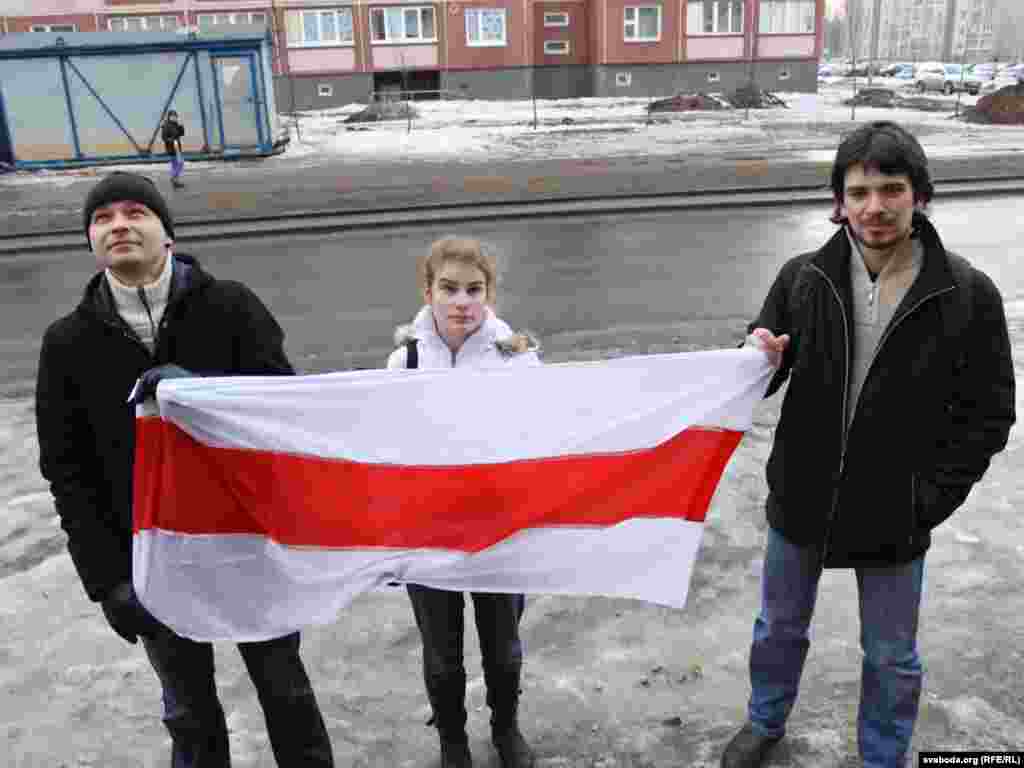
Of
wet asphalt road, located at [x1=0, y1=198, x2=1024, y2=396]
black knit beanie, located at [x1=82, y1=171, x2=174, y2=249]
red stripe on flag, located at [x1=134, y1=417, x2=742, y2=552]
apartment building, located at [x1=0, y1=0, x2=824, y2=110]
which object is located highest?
apartment building, located at [x1=0, y1=0, x2=824, y2=110]

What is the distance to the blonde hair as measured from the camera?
2.96 metres

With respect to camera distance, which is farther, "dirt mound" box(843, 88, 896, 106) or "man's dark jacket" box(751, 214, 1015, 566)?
"dirt mound" box(843, 88, 896, 106)

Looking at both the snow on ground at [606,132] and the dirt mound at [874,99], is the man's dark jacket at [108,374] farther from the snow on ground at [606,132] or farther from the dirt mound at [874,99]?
the dirt mound at [874,99]

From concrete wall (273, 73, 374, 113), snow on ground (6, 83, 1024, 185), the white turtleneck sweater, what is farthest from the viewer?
concrete wall (273, 73, 374, 113)

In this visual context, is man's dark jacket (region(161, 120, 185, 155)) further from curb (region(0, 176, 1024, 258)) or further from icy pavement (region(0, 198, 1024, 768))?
icy pavement (region(0, 198, 1024, 768))

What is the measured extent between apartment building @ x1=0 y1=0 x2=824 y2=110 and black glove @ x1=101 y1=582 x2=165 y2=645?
4739 cm

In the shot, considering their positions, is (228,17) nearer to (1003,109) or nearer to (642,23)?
(642,23)

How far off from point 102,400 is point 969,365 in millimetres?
2482

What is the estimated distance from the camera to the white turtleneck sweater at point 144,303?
2.65 metres

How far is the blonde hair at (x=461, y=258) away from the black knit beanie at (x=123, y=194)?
81 cm

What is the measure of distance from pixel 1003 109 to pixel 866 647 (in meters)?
33.9

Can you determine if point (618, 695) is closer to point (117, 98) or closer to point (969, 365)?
point (969, 365)

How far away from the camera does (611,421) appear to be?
3.03 metres

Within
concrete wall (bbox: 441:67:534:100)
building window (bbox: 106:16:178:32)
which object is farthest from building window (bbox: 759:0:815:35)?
building window (bbox: 106:16:178:32)
